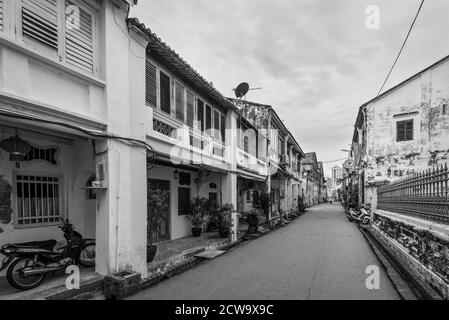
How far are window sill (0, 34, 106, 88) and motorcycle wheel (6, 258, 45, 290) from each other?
3.35 meters

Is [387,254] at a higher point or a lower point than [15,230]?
lower

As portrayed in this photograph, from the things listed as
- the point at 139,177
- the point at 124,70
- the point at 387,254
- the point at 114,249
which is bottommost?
the point at 387,254

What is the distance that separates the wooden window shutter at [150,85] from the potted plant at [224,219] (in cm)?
533

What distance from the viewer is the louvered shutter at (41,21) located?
4.82 metres

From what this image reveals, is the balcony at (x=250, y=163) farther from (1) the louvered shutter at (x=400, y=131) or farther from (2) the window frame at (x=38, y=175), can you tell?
(1) the louvered shutter at (x=400, y=131)

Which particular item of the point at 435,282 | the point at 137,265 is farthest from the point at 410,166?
the point at 137,265

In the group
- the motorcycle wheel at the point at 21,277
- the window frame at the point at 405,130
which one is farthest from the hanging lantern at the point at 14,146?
the window frame at the point at 405,130

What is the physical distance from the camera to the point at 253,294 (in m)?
5.71

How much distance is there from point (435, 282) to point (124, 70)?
23.0ft

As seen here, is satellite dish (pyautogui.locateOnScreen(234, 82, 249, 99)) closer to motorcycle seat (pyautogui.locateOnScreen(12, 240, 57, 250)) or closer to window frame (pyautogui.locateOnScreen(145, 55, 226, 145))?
window frame (pyautogui.locateOnScreen(145, 55, 226, 145))

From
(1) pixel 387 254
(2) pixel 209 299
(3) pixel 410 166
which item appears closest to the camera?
(2) pixel 209 299

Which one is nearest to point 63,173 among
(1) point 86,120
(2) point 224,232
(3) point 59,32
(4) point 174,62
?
(1) point 86,120

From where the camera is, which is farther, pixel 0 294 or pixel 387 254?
pixel 387 254

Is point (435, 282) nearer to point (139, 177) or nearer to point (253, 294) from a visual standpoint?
point (253, 294)
